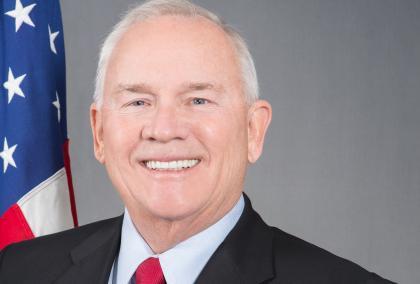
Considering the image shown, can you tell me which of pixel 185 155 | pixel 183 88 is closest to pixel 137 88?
pixel 183 88

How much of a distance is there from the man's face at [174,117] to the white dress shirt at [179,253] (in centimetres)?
7

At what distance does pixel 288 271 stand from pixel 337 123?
196 cm

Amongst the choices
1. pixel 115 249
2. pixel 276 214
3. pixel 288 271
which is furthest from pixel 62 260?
pixel 276 214

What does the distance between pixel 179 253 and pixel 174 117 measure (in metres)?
0.45

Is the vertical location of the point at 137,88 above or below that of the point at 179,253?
above

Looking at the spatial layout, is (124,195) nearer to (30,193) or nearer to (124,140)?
(124,140)

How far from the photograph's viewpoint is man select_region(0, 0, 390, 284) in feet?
8.25

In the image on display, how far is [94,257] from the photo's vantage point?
277 centimetres

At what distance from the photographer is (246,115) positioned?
2.67 metres

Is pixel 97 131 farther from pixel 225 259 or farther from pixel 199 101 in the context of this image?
pixel 225 259

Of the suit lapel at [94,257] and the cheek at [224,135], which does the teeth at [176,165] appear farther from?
the suit lapel at [94,257]

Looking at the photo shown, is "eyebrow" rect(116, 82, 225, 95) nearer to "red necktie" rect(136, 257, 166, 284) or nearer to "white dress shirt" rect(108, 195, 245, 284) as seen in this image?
"white dress shirt" rect(108, 195, 245, 284)

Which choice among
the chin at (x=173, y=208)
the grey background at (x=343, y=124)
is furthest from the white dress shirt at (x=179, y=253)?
the grey background at (x=343, y=124)

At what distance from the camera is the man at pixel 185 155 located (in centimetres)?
252
